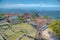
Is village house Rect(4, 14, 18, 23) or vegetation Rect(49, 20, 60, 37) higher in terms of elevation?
village house Rect(4, 14, 18, 23)

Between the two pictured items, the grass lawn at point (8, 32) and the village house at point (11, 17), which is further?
the village house at point (11, 17)

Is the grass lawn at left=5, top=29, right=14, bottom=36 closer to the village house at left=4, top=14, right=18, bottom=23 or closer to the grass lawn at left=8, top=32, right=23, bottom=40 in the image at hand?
the grass lawn at left=8, top=32, right=23, bottom=40

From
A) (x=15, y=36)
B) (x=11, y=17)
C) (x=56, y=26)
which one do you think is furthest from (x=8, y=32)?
(x=56, y=26)

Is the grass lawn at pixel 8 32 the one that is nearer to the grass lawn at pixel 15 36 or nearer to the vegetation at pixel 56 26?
the grass lawn at pixel 15 36

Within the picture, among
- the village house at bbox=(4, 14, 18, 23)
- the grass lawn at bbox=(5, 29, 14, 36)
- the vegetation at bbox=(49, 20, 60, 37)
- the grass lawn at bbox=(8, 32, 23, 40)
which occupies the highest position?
the village house at bbox=(4, 14, 18, 23)

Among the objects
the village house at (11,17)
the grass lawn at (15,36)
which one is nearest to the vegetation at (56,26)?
the grass lawn at (15,36)

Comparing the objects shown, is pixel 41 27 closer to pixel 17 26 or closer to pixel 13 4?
pixel 17 26

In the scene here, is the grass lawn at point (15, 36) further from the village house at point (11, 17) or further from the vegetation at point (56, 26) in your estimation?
the vegetation at point (56, 26)

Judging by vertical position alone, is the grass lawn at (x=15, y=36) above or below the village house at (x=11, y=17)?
below

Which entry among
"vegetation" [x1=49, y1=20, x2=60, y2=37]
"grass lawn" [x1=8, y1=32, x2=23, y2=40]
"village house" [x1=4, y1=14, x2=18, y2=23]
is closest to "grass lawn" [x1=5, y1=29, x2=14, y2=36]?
"grass lawn" [x1=8, y1=32, x2=23, y2=40]

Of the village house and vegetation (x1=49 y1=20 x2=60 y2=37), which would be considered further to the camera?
the village house

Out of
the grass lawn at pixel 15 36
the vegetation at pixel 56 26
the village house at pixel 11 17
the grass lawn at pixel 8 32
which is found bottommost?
the grass lawn at pixel 15 36

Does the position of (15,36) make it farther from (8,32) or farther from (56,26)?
(56,26)
